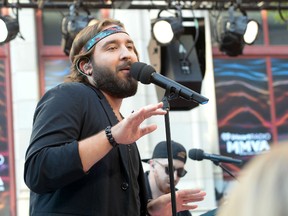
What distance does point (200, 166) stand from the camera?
381 inches

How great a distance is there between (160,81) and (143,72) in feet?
0.26

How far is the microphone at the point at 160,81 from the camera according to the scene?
8.24 ft

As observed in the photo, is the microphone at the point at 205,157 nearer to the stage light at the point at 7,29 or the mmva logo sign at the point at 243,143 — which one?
the stage light at the point at 7,29

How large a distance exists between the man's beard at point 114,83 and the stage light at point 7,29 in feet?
14.1

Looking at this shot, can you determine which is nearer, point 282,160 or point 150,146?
point 282,160

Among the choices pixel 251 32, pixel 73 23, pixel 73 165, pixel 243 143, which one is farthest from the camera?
pixel 243 143

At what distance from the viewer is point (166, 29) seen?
280 inches

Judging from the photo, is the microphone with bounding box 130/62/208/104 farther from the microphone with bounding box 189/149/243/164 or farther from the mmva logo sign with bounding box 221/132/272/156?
the mmva logo sign with bounding box 221/132/272/156

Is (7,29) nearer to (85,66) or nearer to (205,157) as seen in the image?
(205,157)

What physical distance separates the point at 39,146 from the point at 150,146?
272 inches

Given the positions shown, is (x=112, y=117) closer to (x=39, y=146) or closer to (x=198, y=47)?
(x=39, y=146)

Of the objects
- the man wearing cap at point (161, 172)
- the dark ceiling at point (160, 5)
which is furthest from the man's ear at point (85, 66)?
the dark ceiling at point (160, 5)

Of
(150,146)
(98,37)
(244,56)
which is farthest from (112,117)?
(244,56)

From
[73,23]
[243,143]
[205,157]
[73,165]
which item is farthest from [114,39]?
[243,143]
